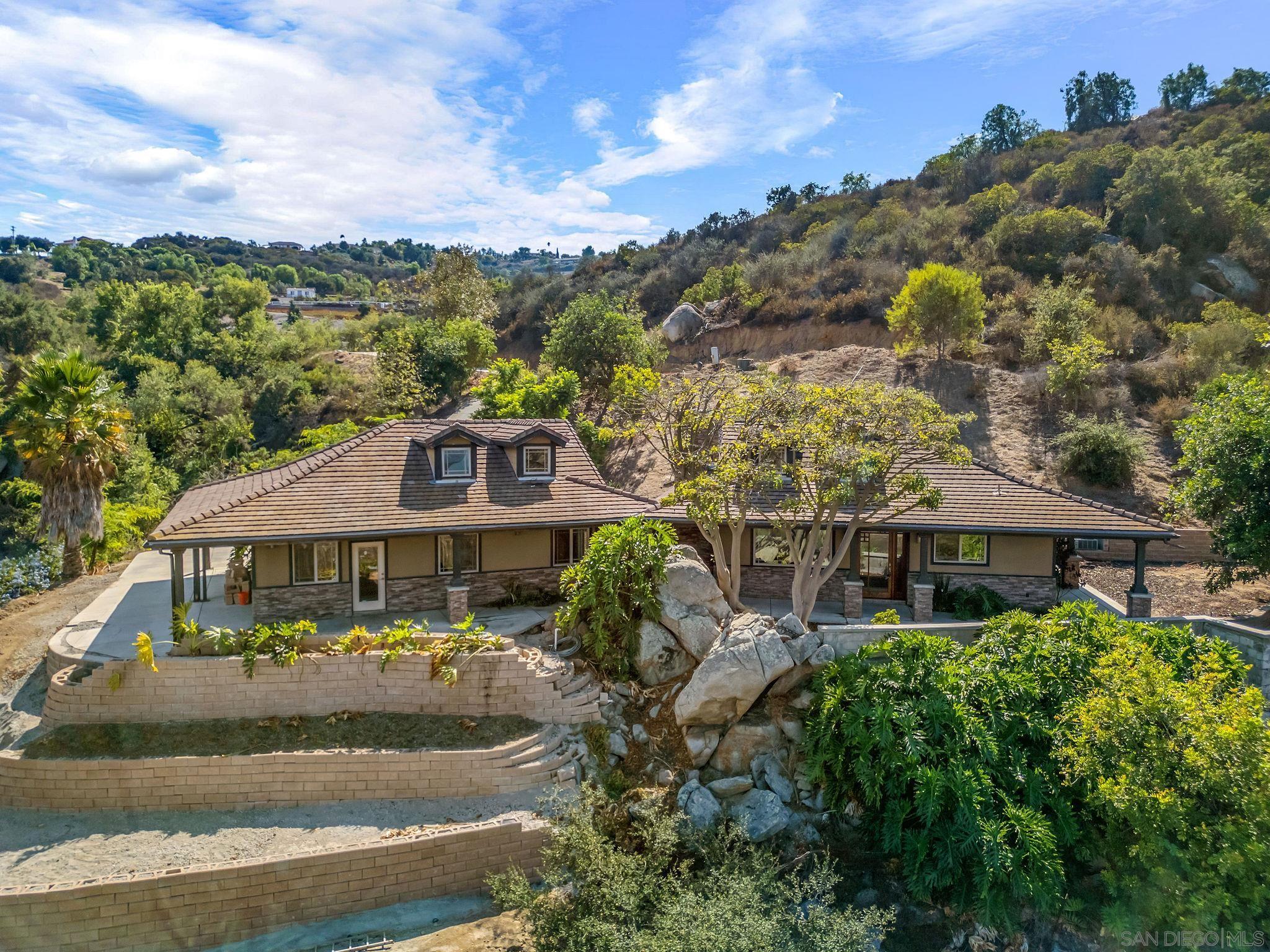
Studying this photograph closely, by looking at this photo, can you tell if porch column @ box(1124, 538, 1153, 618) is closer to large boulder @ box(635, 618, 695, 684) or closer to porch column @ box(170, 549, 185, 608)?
large boulder @ box(635, 618, 695, 684)

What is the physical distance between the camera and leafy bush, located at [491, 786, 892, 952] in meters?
10.1

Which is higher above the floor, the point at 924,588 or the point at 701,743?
the point at 924,588

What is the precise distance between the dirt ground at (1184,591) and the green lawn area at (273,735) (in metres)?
17.3

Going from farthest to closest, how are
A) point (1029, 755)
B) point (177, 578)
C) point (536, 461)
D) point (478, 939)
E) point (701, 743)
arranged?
point (536, 461) < point (177, 578) < point (701, 743) < point (1029, 755) < point (478, 939)

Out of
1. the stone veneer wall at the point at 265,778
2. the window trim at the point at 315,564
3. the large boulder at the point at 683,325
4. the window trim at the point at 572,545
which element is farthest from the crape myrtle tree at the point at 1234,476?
the large boulder at the point at 683,325

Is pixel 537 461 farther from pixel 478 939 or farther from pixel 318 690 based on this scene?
pixel 478 939

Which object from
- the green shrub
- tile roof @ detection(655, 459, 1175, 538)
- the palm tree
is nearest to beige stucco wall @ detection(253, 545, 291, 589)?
the palm tree

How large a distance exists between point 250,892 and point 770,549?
45.7 ft

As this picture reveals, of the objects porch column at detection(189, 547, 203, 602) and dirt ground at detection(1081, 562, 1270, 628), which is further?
dirt ground at detection(1081, 562, 1270, 628)

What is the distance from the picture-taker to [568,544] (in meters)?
20.3

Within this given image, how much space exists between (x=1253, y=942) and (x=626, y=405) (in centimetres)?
2086

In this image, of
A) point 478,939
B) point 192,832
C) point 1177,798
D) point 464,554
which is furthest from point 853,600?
point 192,832

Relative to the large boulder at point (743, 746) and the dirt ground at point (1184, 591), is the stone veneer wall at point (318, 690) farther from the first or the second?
the dirt ground at point (1184, 591)

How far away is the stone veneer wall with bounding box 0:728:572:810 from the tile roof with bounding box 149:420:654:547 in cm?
445
